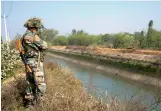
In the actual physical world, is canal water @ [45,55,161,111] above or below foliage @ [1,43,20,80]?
below

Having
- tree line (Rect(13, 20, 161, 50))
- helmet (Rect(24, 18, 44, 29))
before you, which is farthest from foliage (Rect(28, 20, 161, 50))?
helmet (Rect(24, 18, 44, 29))

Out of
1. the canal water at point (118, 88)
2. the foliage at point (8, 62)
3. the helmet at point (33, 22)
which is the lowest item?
the canal water at point (118, 88)

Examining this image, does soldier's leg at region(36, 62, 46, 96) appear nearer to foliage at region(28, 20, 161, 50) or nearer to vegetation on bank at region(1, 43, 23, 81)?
vegetation on bank at region(1, 43, 23, 81)

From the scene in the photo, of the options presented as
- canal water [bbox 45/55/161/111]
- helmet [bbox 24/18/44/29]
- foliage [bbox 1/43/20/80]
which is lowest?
canal water [bbox 45/55/161/111]

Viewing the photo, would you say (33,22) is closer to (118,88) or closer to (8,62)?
(8,62)

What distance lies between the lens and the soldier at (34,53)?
559cm

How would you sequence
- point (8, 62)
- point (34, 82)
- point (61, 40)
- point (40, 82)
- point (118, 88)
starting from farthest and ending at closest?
1. point (61, 40)
2. point (118, 88)
3. point (8, 62)
4. point (34, 82)
5. point (40, 82)

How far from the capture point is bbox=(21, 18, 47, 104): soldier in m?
5.59

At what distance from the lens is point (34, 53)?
5652 mm

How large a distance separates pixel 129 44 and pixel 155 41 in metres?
9.47

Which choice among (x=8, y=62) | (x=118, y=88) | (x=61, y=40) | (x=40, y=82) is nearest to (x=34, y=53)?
(x=40, y=82)

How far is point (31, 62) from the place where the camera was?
5.62 meters

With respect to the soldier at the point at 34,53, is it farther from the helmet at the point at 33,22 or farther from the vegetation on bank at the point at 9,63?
the vegetation on bank at the point at 9,63

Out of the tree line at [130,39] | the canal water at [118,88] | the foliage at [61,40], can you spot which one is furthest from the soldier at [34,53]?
the foliage at [61,40]
